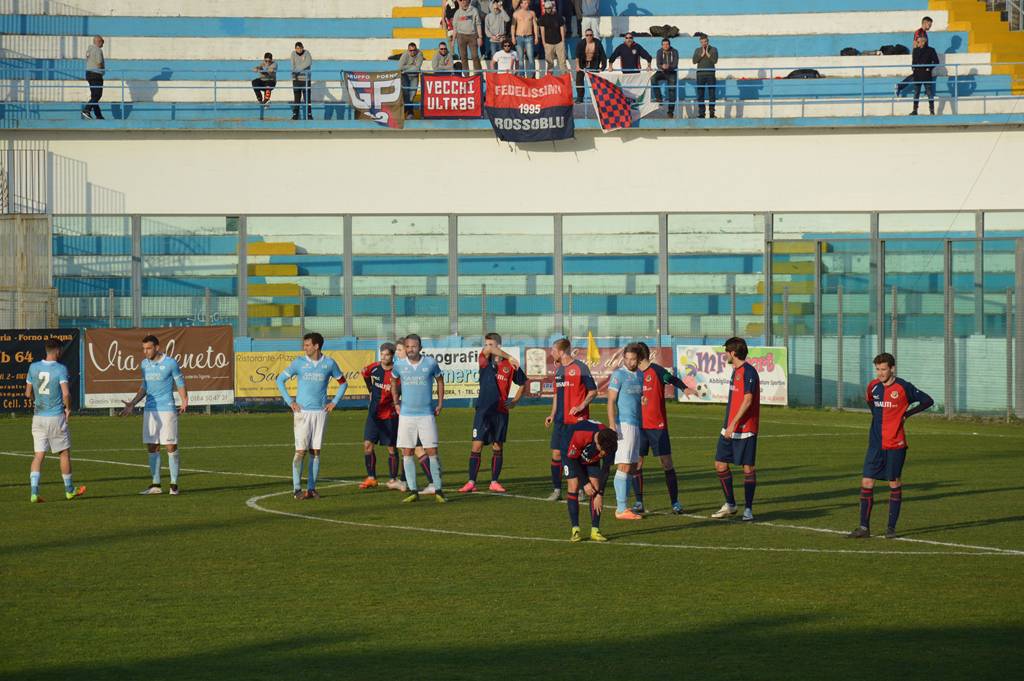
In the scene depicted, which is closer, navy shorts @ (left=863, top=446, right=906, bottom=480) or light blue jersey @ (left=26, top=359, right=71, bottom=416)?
navy shorts @ (left=863, top=446, right=906, bottom=480)

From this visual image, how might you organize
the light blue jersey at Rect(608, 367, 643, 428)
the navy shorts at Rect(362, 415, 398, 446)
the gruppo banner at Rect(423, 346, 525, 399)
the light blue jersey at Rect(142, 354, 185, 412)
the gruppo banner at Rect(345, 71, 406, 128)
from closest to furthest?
1. the light blue jersey at Rect(608, 367, 643, 428)
2. the light blue jersey at Rect(142, 354, 185, 412)
3. the navy shorts at Rect(362, 415, 398, 446)
4. the gruppo banner at Rect(423, 346, 525, 399)
5. the gruppo banner at Rect(345, 71, 406, 128)

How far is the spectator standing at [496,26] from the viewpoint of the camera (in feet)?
145

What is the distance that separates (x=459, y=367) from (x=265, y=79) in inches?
445

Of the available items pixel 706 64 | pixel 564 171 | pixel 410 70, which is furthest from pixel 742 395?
pixel 706 64

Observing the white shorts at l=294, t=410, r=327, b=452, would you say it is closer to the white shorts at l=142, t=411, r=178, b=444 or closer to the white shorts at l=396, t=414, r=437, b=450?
the white shorts at l=396, t=414, r=437, b=450

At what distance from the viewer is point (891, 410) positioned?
15.8m

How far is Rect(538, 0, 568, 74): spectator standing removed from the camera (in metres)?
43.3

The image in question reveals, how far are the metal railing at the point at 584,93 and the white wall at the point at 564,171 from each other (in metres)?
1.09

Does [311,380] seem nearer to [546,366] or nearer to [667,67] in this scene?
[546,366]

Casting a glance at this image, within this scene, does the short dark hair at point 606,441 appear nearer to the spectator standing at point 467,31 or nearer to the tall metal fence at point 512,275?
the tall metal fence at point 512,275

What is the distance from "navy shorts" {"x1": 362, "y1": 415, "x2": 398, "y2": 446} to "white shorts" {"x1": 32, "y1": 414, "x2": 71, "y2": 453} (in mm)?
4231

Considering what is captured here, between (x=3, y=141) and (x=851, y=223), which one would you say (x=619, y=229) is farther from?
(x=3, y=141)

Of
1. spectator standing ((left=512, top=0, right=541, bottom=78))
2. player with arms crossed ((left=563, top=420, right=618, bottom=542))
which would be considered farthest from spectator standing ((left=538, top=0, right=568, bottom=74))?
player with arms crossed ((left=563, top=420, right=618, bottom=542))

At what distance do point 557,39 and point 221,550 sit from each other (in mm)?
30764
